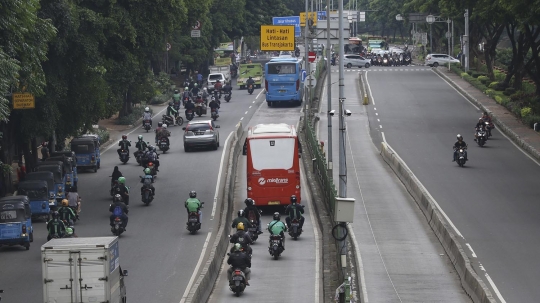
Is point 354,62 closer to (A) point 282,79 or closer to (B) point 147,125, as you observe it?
(A) point 282,79

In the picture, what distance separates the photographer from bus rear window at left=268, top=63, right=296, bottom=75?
63.8m

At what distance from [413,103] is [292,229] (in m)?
36.9

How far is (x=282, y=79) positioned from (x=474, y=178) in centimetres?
2650

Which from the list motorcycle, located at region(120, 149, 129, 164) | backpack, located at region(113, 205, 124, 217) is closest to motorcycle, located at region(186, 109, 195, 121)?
motorcycle, located at region(120, 149, 129, 164)

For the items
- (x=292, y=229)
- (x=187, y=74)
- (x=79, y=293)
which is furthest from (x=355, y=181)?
(x=187, y=74)

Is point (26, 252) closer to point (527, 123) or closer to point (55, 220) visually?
point (55, 220)

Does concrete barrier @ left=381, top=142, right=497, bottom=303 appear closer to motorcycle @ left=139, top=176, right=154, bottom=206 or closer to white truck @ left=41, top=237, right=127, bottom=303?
white truck @ left=41, top=237, right=127, bottom=303

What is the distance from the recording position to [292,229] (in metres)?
30.5

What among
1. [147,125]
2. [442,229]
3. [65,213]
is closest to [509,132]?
[147,125]

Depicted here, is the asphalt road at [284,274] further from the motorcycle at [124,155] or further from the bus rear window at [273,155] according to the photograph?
the motorcycle at [124,155]

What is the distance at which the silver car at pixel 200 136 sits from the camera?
48219 millimetres

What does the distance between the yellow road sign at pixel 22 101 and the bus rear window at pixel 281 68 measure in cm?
3305

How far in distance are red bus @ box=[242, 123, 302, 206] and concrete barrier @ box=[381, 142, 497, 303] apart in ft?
15.8

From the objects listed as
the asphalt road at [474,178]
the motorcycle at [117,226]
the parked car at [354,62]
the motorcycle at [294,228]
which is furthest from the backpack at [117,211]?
the parked car at [354,62]
